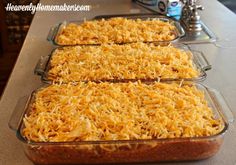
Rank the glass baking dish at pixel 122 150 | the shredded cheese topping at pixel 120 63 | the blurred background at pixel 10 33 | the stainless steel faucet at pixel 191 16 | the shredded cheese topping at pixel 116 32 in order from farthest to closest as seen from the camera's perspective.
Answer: the blurred background at pixel 10 33 → the stainless steel faucet at pixel 191 16 → the shredded cheese topping at pixel 116 32 → the shredded cheese topping at pixel 120 63 → the glass baking dish at pixel 122 150

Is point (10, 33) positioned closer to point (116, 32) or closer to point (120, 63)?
point (116, 32)

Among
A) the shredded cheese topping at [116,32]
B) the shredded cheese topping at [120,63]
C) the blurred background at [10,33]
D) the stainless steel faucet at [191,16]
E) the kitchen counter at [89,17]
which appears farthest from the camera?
the blurred background at [10,33]

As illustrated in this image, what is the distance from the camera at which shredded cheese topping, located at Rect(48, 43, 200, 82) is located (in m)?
0.99

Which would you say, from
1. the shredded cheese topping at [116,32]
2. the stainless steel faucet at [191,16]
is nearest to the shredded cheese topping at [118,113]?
the shredded cheese topping at [116,32]

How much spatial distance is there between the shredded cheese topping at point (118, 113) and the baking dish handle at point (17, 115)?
0.07 feet

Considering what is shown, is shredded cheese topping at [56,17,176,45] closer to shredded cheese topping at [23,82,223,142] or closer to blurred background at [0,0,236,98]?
shredded cheese topping at [23,82,223,142]

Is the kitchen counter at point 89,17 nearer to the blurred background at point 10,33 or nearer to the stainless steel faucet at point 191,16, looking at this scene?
the stainless steel faucet at point 191,16

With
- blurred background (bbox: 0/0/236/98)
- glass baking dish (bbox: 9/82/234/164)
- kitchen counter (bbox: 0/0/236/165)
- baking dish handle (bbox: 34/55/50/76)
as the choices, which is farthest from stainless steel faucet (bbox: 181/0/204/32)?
blurred background (bbox: 0/0/236/98)

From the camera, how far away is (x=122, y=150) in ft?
2.25

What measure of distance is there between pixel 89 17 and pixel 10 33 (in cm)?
125

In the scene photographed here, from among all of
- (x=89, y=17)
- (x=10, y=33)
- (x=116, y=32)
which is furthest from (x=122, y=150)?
(x=10, y=33)

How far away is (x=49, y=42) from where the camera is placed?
1403mm

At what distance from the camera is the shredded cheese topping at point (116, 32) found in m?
1.28

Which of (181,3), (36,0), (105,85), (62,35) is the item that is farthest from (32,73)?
(36,0)
